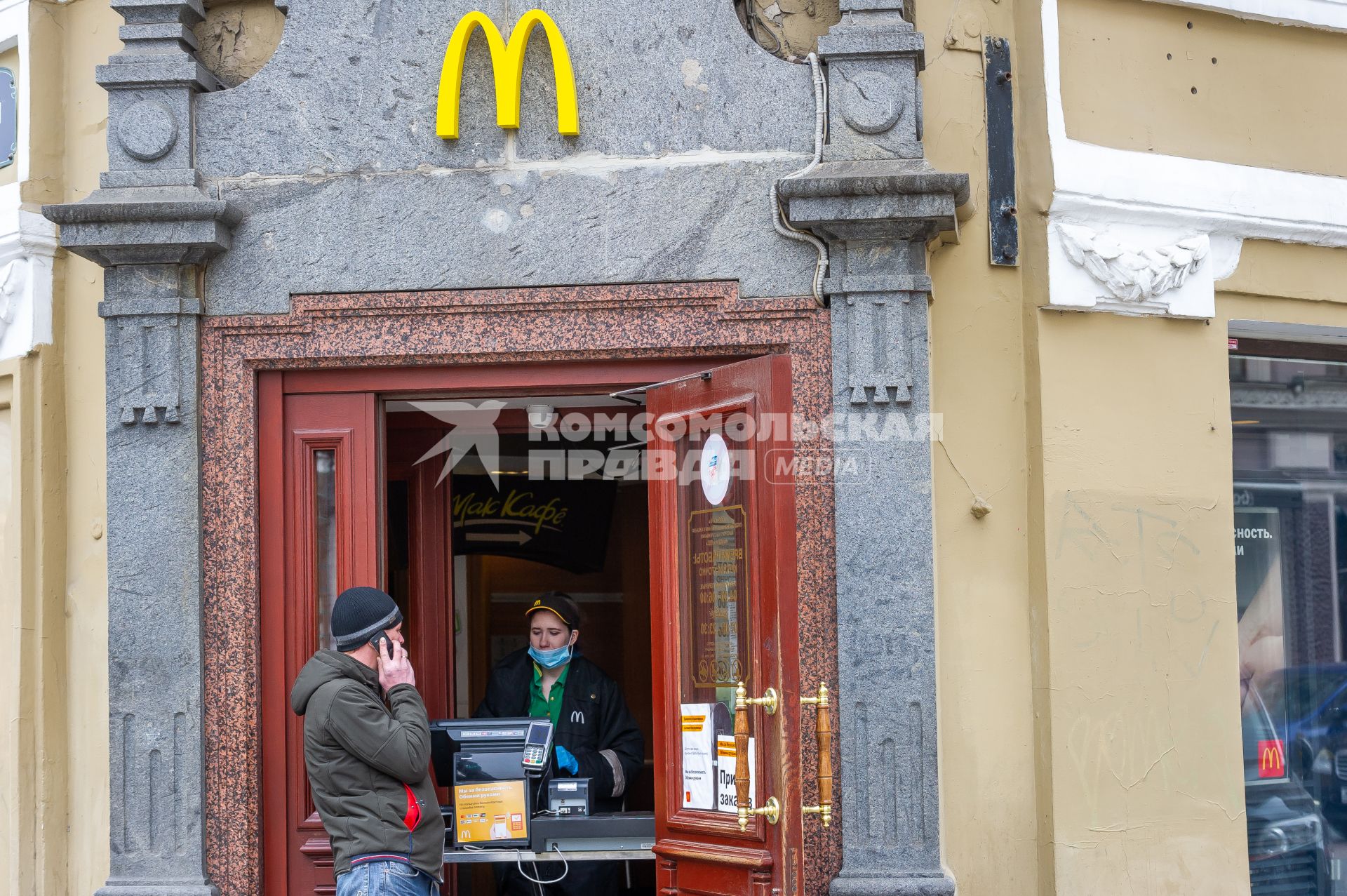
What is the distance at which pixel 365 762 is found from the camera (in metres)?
4.61

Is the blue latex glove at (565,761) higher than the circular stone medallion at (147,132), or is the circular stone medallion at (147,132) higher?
the circular stone medallion at (147,132)

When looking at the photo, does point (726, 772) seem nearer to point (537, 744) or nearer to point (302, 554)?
point (537, 744)

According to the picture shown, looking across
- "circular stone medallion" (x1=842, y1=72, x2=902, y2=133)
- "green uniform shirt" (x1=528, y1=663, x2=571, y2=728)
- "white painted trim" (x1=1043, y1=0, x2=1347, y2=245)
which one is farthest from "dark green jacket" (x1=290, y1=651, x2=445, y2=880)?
"white painted trim" (x1=1043, y1=0, x2=1347, y2=245)

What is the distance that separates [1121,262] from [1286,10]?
58.2 inches

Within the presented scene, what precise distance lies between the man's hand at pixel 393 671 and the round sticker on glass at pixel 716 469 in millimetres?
1316

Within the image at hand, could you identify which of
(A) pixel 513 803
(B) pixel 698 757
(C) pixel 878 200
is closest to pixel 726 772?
(B) pixel 698 757

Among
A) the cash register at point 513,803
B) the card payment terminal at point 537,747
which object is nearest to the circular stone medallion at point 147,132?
the cash register at point 513,803

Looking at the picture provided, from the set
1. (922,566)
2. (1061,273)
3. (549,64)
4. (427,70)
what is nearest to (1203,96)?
(1061,273)

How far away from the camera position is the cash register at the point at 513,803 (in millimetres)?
5668

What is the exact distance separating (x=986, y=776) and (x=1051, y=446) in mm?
1282

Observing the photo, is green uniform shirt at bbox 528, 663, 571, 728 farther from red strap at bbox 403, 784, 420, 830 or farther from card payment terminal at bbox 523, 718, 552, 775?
red strap at bbox 403, 784, 420, 830

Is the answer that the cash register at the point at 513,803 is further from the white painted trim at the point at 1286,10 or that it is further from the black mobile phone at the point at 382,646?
the white painted trim at the point at 1286,10

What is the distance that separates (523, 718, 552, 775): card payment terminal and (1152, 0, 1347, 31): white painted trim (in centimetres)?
394

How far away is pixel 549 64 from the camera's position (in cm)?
541
